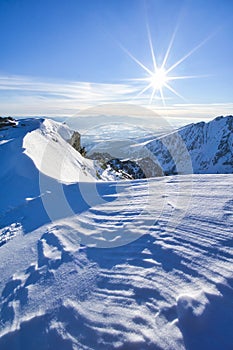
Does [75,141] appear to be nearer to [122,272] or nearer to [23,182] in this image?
[23,182]

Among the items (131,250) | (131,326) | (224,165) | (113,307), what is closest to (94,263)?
(131,250)

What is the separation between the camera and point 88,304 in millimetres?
2570

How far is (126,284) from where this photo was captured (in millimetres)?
2736

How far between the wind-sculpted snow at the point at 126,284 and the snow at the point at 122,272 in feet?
0.04

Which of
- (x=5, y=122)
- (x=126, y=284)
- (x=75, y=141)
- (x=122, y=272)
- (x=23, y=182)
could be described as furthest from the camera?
(x=75, y=141)

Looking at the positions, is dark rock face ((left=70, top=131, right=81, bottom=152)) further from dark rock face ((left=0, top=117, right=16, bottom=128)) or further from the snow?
the snow

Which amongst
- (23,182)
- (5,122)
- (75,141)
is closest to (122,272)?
(23,182)

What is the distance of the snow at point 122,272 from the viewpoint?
2.18m

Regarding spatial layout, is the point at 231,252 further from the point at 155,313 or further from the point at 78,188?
the point at 78,188

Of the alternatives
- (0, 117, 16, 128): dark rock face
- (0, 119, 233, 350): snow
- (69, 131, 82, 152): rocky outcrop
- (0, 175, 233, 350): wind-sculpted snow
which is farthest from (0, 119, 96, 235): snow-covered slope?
(69, 131, 82, 152): rocky outcrop

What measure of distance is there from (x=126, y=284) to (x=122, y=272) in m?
0.23

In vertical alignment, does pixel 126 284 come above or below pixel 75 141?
below

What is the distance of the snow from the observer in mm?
2180

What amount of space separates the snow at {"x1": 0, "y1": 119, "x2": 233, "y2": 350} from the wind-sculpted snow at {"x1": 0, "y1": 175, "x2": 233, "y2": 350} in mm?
11
